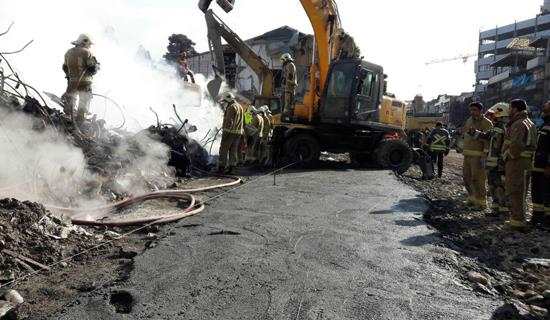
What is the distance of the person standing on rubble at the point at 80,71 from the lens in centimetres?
837

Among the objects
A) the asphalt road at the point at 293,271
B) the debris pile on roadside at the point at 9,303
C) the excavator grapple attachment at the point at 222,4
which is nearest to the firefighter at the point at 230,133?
the asphalt road at the point at 293,271

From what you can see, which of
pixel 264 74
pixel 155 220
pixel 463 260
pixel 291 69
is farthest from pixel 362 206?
pixel 264 74

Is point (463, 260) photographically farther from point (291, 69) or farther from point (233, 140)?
point (291, 69)

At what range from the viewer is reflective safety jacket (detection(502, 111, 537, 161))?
21.3ft

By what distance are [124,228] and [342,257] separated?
8.51 feet

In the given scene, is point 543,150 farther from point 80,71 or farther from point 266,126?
point 80,71

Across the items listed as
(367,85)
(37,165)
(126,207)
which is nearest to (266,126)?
(367,85)

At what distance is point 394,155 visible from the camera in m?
12.5

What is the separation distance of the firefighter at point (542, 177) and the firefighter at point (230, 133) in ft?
18.7

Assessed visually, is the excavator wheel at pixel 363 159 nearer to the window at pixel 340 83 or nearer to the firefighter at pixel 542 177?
the window at pixel 340 83

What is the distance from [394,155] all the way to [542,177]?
5.63 metres

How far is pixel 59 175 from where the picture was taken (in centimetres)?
624

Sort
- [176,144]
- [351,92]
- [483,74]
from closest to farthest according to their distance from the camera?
[176,144], [351,92], [483,74]

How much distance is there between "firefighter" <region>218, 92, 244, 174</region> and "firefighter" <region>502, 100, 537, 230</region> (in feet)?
17.7
